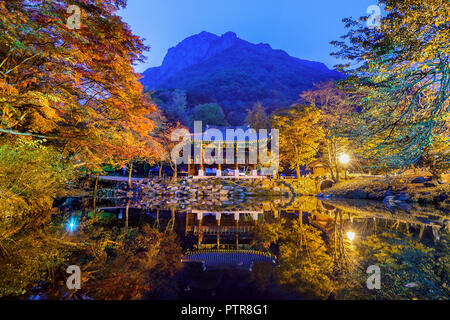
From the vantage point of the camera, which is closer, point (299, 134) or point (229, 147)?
point (229, 147)

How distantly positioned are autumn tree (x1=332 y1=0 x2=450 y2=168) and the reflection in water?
131 inches

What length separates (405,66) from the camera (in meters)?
6.79

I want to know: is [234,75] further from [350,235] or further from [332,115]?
[350,235]

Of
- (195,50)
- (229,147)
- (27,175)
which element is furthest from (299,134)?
(195,50)

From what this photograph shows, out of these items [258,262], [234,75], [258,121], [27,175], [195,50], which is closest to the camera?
[258,262]

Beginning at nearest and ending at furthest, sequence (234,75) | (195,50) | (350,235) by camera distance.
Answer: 1. (350,235)
2. (234,75)
3. (195,50)

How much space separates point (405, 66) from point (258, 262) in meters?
8.37

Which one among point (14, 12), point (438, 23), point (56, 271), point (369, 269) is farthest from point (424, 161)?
point (14, 12)

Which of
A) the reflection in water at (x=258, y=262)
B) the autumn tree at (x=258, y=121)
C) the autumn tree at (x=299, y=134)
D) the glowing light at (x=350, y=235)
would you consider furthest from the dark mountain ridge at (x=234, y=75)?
the reflection in water at (x=258, y=262)

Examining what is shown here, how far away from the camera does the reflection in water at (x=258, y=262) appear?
248cm

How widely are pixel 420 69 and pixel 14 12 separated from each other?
451 inches

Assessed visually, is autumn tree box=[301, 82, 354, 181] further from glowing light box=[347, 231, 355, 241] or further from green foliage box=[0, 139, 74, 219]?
green foliage box=[0, 139, 74, 219]

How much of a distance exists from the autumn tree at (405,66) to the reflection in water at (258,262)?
3332 millimetres

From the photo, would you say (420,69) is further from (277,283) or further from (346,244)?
(277,283)
